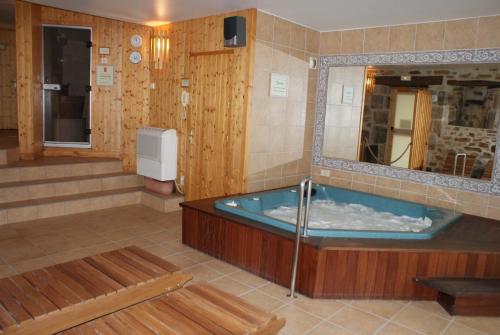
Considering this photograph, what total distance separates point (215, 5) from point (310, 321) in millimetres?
3564

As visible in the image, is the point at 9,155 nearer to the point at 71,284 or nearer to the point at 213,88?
the point at 213,88

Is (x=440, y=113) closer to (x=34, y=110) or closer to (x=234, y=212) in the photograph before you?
(x=234, y=212)

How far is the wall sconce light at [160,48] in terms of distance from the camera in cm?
590

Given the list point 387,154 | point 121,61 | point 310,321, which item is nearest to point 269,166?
point 387,154

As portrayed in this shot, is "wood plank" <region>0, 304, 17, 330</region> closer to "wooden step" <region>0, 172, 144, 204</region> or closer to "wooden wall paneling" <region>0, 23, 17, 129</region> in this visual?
"wooden step" <region>0, 172, 144, 204</region>

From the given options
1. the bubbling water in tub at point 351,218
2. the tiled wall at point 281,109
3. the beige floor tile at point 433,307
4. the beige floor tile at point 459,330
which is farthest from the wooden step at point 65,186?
the beige floor tile at point 459,330

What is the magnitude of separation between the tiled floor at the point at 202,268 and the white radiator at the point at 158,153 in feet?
1.97

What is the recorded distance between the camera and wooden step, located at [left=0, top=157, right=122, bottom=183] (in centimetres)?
522

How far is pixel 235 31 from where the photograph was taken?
456 centimetres

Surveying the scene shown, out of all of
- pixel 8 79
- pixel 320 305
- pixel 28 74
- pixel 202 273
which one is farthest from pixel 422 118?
pixel 8 79

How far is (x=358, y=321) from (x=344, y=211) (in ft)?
7.29

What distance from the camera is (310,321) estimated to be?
2.94m

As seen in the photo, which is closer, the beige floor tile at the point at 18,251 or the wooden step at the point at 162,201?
the beige floor tile at the point at 18,251

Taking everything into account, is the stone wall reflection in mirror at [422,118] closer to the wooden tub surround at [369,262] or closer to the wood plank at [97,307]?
the wooden tub surround at [369,262]
